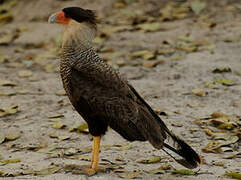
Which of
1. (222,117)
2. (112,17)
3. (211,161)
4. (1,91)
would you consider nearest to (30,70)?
(1,91)

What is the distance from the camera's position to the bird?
4.59 meters

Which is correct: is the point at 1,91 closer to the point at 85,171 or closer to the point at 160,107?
the point at 160,107

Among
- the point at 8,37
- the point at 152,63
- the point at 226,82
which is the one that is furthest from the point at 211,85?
the point at 8,37

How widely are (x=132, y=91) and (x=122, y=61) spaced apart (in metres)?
3.51

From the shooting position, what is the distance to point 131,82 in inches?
296

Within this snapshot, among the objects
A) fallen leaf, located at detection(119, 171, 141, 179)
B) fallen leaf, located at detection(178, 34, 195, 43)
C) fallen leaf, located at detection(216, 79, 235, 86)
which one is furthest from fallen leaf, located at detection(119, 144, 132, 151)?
fallen leaf, located at detection(178, 34, 195, 43)

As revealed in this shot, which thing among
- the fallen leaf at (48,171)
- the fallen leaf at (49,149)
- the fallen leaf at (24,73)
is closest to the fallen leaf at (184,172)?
the fallen leaf at (48,171)

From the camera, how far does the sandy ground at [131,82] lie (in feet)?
16.9

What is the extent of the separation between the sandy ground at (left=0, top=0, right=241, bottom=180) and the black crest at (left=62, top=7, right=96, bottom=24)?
140 centimetres

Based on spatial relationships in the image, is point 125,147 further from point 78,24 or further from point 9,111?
point 9,111

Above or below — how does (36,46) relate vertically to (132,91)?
below

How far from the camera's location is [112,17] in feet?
34.3

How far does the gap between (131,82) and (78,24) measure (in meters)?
2.76

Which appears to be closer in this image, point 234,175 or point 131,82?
point 234,175
